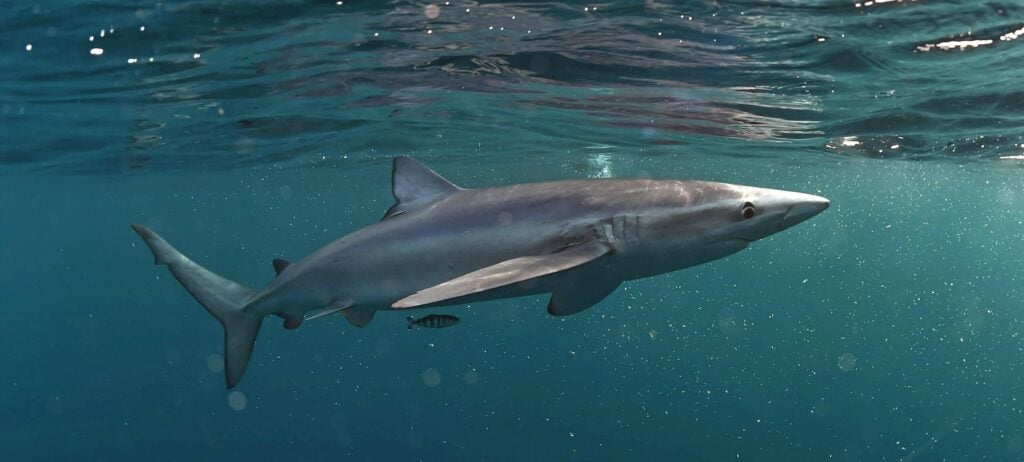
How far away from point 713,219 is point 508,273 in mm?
1714

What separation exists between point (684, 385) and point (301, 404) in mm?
45412

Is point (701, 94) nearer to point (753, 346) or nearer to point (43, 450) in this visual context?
point (43, 450)

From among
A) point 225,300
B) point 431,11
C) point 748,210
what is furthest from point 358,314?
point 431,11

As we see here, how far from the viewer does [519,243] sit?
18.0 feet

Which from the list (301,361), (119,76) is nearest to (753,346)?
(301,361)

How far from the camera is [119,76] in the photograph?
14383 millimetres

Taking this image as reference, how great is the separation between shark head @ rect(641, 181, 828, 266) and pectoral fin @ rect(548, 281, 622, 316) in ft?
2.19

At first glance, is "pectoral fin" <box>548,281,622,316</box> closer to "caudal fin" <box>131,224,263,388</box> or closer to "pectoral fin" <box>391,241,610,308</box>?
"pectoral fin" <box>391,241,610,308</box>

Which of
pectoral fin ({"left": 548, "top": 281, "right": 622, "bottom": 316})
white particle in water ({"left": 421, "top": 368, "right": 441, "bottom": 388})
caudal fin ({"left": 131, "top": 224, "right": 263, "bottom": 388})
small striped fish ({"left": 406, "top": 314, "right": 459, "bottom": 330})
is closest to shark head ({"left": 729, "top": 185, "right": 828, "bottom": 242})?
pectoral fin ({"left": 548, "top": 281, "right": 622, "bottom": 316})

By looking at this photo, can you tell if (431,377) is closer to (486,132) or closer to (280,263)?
(486,132)

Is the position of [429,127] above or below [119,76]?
below

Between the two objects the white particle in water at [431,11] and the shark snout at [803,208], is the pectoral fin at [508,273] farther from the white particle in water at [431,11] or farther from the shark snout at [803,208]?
the white particle in water at [431,11]

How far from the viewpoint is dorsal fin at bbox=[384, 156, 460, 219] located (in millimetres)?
6457

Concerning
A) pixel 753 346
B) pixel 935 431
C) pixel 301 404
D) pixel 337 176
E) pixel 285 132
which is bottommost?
pixel 753 346
